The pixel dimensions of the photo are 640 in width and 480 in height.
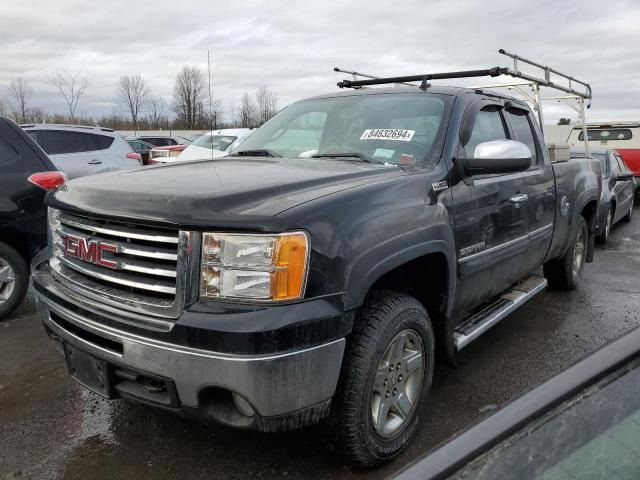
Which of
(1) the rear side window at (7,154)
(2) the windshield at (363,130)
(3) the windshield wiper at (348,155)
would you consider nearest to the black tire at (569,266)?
(2) the windshield at (363,130)

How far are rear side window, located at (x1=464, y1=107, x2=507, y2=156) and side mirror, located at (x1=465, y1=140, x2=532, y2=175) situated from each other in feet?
0.69

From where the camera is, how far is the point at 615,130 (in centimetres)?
1479

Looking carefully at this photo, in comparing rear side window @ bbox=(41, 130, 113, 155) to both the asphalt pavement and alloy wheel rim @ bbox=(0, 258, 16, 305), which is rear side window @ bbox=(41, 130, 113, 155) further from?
the asphalt pavement

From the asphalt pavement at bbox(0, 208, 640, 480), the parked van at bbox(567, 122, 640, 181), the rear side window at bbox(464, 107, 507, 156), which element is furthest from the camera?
the parked van at bbox(567, 122, 640, 181)

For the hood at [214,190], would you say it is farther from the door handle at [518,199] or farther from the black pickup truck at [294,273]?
the door handle at [518,199]

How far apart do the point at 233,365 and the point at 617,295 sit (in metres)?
5.13

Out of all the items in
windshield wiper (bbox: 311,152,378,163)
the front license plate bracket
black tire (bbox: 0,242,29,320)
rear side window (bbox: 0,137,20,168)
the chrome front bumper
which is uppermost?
windshield wiper (bbox: 311,152,378,163)

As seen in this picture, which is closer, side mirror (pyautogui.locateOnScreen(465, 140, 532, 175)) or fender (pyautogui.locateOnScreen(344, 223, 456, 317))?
fender (pyautogui.locateOnScreen(344, 223, 456, 317))

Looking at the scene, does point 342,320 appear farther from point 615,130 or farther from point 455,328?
point 615,130

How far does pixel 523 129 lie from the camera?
4.38 meters

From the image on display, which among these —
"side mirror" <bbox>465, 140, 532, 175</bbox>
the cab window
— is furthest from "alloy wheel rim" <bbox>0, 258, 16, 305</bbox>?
the cab window

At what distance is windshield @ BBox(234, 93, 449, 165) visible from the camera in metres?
3.23

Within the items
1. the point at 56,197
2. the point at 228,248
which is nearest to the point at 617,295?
the point at 228,248

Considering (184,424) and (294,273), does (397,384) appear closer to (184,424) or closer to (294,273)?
(294,273)
